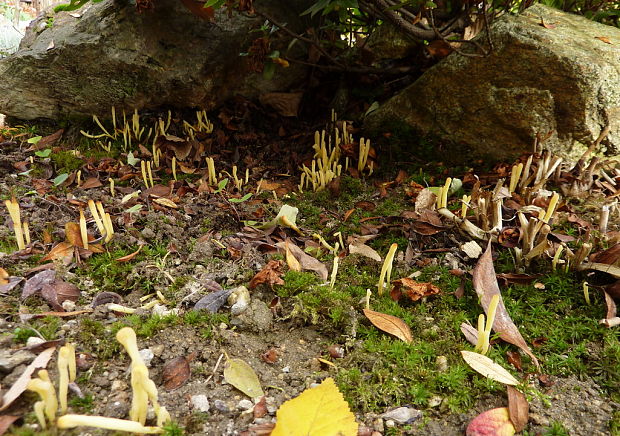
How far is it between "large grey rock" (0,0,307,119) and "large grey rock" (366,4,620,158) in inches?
73.8

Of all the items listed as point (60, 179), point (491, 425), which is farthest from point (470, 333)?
point (60, 179)

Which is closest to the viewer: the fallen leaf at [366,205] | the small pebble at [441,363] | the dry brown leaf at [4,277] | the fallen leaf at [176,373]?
the fallen leaf at [176,373]

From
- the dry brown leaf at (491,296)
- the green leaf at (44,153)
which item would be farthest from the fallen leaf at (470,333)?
the green leaf at (44,153)

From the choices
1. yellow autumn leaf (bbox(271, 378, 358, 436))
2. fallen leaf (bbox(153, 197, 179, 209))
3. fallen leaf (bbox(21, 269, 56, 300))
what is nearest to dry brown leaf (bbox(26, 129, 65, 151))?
fallen leaf (bbox(153, 197, 179, 209))

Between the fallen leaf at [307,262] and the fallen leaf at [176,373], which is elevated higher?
the fallen leaf at [307,262]

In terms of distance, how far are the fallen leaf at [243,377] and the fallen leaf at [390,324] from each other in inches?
23.5

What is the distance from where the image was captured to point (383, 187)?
346 cm

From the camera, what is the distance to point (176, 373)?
5.38 ft

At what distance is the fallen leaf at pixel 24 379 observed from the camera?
1334 mm

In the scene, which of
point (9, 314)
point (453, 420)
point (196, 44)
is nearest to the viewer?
point (453, 420)

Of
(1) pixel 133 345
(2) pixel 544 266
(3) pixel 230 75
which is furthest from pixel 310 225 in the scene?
(3) pixel 230 75

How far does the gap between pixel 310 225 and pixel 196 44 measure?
239 centimetres

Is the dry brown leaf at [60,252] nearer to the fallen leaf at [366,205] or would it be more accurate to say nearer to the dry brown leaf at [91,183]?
the dry brown leaf at [91,183]

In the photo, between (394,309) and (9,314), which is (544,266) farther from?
(9,314)
